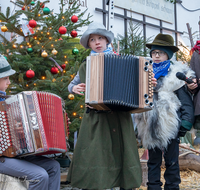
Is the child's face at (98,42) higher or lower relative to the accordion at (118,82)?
higher

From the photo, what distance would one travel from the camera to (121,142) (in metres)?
2.25

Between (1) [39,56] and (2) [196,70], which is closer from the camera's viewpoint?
(2) [196,70]

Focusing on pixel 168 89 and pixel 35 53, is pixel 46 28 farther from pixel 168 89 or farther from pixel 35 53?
pixel 168 89

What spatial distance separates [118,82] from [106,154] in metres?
0.65

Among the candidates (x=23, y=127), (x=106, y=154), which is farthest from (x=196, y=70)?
(x=23, y=127)

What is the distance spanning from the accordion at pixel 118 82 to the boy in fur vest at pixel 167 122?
0.56 meters

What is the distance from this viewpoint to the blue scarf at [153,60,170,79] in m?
2.68

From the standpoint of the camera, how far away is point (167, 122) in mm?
2582

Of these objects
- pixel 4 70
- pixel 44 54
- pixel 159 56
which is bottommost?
pixel 4 70

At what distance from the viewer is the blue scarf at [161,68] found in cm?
268

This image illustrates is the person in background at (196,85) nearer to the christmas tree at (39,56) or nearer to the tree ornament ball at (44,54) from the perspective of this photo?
the christmas tree at (39,56)

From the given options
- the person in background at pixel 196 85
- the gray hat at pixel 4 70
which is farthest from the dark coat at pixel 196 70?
the gray hat at pixel 4 70

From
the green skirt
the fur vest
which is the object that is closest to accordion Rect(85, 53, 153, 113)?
the green skirt

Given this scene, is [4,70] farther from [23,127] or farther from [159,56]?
[159,56]
